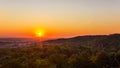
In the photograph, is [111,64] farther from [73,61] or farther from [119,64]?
[73,61]

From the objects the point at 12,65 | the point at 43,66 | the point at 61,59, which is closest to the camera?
the point at 12,65

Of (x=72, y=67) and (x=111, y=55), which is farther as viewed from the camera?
(x=111, y=55)

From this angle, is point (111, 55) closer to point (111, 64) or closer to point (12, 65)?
→ point (111, 64)

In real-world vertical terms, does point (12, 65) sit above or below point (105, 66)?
above

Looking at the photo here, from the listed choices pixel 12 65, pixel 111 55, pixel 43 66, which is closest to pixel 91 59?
pixel 111 55

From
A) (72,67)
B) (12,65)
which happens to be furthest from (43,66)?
(72,67)

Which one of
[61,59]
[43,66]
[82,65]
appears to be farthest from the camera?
Result: [61,59]

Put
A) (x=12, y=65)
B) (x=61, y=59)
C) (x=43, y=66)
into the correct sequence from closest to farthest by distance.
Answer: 1. (x=12, y=65)
2. (x=43, y=66)
3. (x=61, y=59)

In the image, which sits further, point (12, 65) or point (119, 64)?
point (119, 64)

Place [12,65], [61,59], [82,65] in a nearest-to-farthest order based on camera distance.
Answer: [12,65] < [82,65] < [61,59]
